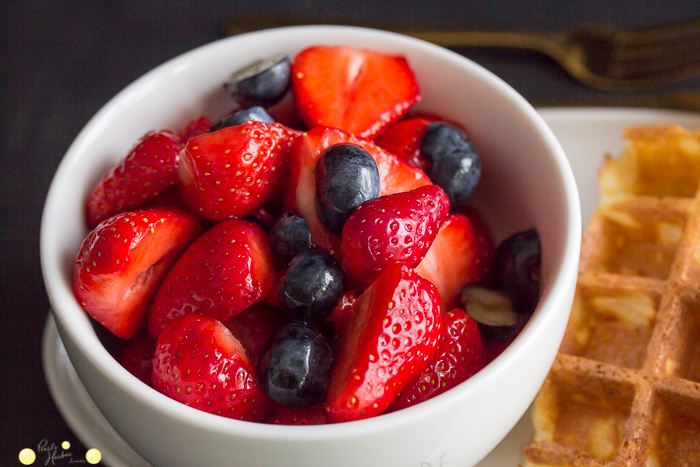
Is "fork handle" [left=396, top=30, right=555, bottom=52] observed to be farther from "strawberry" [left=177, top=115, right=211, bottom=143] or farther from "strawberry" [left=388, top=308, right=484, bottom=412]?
"strawberry" [left=388, top=308, right=484, bottom=412]

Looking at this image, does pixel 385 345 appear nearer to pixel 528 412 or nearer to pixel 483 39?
pixel 528 412

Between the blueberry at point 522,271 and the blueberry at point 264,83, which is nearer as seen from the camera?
the blueberry at point 522,271

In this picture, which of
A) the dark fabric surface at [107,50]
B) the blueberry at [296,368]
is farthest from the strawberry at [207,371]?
the dark fabric surface at [107,50]

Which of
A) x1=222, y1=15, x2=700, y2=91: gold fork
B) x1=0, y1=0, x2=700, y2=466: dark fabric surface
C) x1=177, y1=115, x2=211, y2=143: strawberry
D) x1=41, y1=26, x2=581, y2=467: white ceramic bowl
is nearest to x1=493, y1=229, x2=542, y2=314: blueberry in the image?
x1=41, y1=26, x2=581, y2=467: white ceramic bowl

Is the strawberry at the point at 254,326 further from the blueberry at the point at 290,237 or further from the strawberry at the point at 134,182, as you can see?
the strawberry at the point at 134,182

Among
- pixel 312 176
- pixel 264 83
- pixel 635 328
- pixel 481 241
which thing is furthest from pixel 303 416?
pixel 635 328

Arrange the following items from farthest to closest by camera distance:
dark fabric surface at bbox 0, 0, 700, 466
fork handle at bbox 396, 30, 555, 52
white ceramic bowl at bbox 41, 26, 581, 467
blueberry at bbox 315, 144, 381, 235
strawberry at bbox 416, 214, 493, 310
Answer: fork handle at bbox 396, 30, 555, 52, dark fabric surface at bbox 0, 0, 700, 466, strawberry at bbox 416, 214, 493, 310, blueberry at bbox 315, 144, 381, 235, white ceramic bowl at bbox 41, 26, 581, 467
